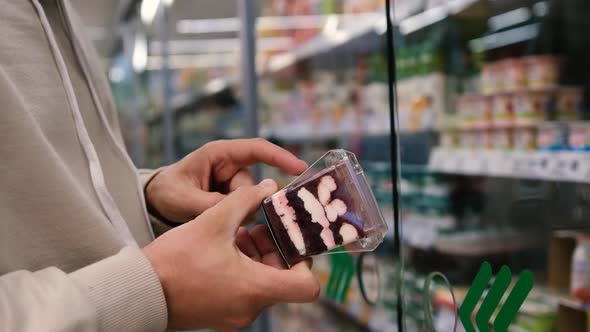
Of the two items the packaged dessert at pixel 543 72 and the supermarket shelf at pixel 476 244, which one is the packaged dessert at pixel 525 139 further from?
the supermarket shelf at pixel 476 244

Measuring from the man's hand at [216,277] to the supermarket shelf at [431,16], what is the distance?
1434 millimetres

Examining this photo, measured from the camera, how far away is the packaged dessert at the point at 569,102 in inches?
68.0

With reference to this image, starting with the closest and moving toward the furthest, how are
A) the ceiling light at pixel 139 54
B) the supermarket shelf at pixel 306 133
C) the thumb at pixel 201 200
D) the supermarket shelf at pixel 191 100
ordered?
the thumb at pixel 201 200
the supermarket shelf at pixel 306 133
the supermarket shelf at pixel 191 100
the ceiling light at pixel 139 54

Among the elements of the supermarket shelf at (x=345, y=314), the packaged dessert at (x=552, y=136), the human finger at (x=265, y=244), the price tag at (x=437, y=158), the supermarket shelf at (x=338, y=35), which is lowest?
the supermarket shelf at (x=345, y=314)

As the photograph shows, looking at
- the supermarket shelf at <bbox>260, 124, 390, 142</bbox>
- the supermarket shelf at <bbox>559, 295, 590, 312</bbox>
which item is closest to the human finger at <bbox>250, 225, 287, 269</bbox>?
the supermarket shelf at <bbox>559, 295, 590, 312</bbox>

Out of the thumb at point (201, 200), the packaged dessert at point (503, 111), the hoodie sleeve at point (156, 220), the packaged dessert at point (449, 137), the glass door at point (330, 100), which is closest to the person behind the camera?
the thumb at point (201, 200)

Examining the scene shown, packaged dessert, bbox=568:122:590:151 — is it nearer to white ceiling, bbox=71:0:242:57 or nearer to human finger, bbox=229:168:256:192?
human finger, bbox=229:168:256:192

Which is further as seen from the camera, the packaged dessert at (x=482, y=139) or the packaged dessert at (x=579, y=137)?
the packaged dessert at (x=482, y=139)

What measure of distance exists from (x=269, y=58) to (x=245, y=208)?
2523mm

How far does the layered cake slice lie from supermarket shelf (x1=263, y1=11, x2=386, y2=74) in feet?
4.60

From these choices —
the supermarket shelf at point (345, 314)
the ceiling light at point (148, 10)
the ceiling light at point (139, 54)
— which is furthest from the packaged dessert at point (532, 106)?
the ceiling light at point (139, 54)

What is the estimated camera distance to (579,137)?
1.40 metres

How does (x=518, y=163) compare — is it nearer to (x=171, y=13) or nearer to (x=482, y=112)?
(x=482, y=112)

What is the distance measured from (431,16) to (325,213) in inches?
64.6
